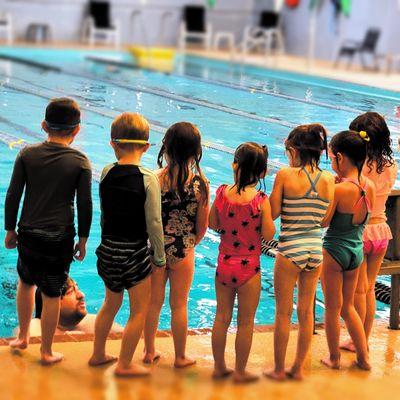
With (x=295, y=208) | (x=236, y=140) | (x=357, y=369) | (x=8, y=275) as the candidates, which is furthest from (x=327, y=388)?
(x=236, y=140)

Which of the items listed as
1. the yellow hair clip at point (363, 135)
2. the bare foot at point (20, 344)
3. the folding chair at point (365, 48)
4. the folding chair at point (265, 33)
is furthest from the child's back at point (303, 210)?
the folding chair at point (265, 33)

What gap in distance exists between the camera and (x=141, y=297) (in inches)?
127

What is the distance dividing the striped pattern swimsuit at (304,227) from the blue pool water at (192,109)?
1.72 meters

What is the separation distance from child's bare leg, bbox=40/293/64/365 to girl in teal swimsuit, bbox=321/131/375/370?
1080 millimetres

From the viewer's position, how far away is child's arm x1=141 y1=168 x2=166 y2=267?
123 inches

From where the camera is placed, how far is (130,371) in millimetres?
3207

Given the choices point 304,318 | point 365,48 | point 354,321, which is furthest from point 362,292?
point 365,48

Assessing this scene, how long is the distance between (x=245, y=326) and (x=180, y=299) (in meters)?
0.28

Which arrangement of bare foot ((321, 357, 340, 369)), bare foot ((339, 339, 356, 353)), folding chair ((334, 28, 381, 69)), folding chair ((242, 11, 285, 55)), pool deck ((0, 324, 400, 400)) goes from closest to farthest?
pool deck ((0, 324, 400, 400)), bare foot ((321, 357, 340, 369)), bare foot ((339, 339, 356, 353)), folding chair ((334, 28, 381, 69)), folding chair ((242, 11, 285, 55))

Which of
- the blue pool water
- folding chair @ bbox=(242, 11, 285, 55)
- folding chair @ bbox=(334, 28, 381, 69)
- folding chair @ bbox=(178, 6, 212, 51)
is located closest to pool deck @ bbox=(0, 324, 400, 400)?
the blue pool water

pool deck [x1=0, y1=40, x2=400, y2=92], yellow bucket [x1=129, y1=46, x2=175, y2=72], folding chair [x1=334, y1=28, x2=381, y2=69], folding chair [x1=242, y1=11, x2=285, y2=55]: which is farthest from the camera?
folding chair [x1=242, y1=11, x2=285, y2=55]

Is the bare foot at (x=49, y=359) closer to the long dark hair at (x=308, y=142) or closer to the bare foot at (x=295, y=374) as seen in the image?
the bare foot at (x=295, y=374)

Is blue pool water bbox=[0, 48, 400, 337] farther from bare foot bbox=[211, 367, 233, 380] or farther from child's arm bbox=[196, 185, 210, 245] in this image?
child's arm bbox=[196, 185, 210, 245]

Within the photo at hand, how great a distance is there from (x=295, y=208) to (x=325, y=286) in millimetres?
400
